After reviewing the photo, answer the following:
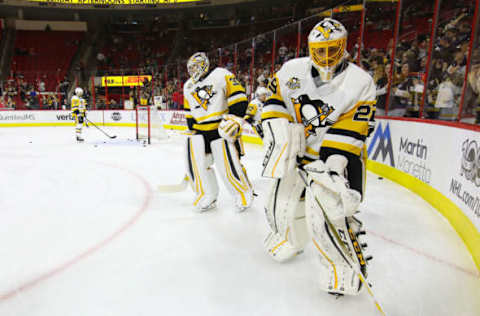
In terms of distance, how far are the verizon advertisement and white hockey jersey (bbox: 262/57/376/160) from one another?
4.43ft

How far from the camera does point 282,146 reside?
1595mm

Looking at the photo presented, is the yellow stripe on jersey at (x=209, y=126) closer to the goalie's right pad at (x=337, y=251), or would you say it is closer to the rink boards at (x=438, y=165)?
the goalie's right pad at (x=337, y=251)

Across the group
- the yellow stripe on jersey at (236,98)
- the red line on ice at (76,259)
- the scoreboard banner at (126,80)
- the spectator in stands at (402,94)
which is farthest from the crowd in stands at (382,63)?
the red line on ice at (76,259)

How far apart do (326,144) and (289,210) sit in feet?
1.61

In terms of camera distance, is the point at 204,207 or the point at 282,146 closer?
the point at 282,146

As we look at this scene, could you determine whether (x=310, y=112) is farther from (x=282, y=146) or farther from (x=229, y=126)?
(x=229, y=126)

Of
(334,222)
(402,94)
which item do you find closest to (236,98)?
(334,222)

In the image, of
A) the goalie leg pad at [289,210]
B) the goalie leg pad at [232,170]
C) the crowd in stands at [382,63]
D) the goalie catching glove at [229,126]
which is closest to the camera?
the goalie leg pad at [289,210]

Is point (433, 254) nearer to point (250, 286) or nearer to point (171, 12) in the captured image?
point (250, 286)

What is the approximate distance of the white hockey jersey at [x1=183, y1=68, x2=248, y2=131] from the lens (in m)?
2.92

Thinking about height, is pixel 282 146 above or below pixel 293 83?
below

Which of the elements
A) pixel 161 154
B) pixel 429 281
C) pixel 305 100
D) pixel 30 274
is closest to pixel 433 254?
pixel 429 281

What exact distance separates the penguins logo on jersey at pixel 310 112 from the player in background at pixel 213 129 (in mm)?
1175

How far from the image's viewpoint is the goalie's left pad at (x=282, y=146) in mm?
1596
